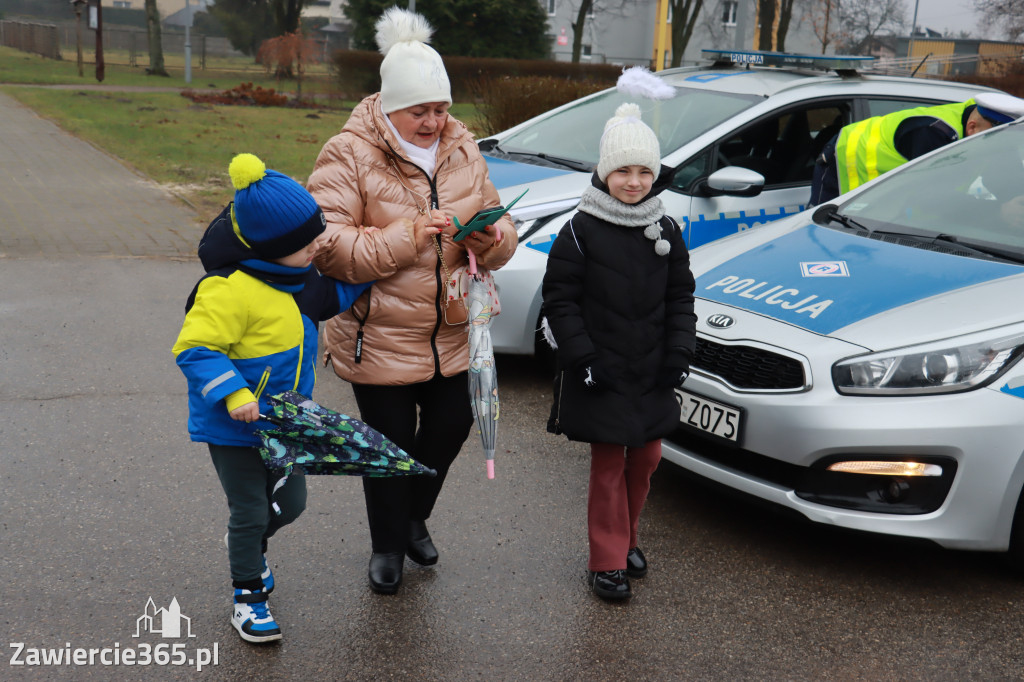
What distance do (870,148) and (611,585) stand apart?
3.22m

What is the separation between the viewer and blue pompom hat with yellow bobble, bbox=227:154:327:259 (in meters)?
2.56

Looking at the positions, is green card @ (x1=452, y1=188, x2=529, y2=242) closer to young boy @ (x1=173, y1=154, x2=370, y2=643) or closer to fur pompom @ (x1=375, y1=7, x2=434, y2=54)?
young boy @ (x1=173, y1=154, x2=370, y2=643)

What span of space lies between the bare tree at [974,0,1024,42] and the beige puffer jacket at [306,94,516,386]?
31.3 m

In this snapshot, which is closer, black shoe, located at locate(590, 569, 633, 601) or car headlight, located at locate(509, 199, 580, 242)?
black shoe, located at locate(590, 569, 633, 601)

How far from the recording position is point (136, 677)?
2701 mm

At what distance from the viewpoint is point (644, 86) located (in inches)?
169

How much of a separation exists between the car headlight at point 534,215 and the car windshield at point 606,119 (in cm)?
65

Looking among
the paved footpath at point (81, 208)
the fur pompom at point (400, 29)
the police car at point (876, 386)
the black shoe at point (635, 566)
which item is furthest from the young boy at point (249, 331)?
the paved footpath at point (81, 208)

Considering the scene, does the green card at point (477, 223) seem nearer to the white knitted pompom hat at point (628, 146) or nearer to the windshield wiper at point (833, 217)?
the white knitted pompom hat at point (628, 146)

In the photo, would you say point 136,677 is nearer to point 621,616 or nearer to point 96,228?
point 621,616

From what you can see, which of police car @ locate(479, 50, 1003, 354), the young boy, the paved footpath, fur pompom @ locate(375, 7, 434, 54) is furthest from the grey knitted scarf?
the paved footpath

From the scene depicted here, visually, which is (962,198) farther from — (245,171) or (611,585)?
(245,171)

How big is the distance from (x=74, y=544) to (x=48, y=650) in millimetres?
660

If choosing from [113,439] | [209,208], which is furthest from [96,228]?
[113,439]
